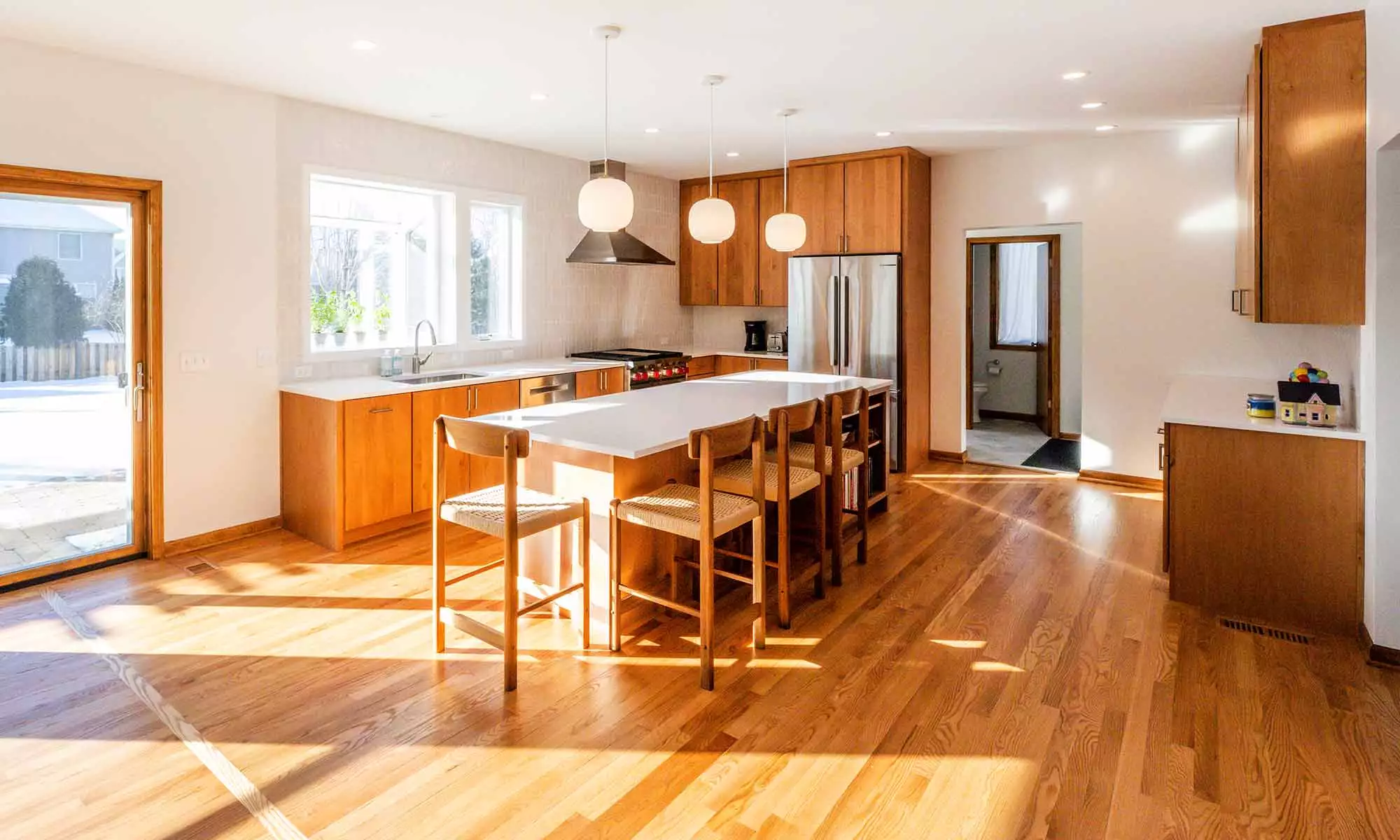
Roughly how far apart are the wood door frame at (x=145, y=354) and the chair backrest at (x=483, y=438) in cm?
221

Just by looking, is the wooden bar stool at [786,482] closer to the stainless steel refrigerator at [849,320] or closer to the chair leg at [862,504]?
the chair leg at [862,504]

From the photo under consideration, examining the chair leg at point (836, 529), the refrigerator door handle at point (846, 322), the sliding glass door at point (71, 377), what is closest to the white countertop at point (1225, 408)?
the chair leg at point (836, 529)

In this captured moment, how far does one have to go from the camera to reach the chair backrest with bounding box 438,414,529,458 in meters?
2.74

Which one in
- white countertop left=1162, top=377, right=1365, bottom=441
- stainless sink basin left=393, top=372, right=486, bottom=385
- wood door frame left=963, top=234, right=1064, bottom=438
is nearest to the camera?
white countertop left=1162, top=377, right=1365, bottom=441

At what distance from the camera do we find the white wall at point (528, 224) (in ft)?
15.6

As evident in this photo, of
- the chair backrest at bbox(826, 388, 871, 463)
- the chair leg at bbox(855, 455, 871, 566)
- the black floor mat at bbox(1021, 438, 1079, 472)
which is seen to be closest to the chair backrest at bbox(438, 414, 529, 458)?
the chair backrest at bbox(826, 388, 871, 463)

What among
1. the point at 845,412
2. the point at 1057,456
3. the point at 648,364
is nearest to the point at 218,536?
the point at 648,364

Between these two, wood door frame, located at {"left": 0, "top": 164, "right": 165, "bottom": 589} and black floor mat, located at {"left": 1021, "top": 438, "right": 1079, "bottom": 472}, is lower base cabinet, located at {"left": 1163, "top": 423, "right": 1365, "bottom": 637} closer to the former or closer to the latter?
black floor mat, located at {"left": 1021, "top": 438, "right": 1079, "bottom": 472}

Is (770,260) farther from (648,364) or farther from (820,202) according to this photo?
(648,364)

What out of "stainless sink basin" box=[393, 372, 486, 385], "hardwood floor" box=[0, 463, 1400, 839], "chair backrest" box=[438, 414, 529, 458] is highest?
"stainless sink basin" box=[393, 372, 486, 385]

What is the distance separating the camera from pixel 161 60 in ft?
12.9

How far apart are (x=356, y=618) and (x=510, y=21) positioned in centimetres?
266

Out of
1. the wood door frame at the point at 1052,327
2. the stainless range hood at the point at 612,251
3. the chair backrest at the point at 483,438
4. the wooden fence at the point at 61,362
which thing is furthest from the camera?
the wood door frame at the point at 1052,327

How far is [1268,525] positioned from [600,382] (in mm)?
4158
